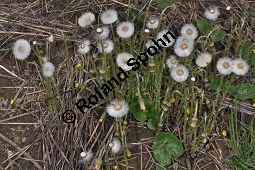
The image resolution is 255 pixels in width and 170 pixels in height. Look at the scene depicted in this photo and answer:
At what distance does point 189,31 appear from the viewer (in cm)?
253

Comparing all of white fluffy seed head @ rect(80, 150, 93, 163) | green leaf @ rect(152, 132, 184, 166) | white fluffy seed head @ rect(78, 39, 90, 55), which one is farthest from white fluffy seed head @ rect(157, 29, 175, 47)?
white fluffy seed head @ rect(80, 150, 93, 163)

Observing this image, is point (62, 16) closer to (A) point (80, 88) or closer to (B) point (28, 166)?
(A) point (80, 88)

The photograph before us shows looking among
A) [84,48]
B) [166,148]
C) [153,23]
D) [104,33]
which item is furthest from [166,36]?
[166,148]

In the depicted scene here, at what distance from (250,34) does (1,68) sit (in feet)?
4.49

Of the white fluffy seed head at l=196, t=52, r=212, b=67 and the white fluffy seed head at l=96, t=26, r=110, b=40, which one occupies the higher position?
the white fluffy seed head at l=96, t=26, r=110, b=40

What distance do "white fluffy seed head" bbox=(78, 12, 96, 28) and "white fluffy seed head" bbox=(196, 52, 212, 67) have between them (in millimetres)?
634

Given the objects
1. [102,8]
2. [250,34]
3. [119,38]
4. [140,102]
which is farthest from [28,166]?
[250,34]

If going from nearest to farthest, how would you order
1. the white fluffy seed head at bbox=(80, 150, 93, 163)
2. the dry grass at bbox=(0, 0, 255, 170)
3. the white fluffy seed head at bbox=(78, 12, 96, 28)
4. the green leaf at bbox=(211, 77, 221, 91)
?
the white fluffy seed head at bbox=(80, 150, 93, 163)
the dry grass at bbox=(0, 0, 255, 170)
the green leaf at bbox=(211, 77, 221, 91)
the white fluffy seed head at bbox=(78, 12, 96, 28)

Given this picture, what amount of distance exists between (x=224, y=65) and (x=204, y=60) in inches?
4.0

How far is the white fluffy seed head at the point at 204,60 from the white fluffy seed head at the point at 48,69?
719 mm

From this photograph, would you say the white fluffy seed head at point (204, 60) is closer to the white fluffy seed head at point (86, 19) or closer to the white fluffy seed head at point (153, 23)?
the white fluffy seed head at point (153, 23)

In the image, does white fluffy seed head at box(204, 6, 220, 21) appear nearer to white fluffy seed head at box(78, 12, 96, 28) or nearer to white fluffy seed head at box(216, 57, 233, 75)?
white fluffy seed head at box(216, 57, 233, 75)

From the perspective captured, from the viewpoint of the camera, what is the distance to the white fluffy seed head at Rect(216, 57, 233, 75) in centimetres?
234

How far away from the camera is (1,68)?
2.62 meters
